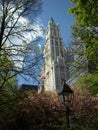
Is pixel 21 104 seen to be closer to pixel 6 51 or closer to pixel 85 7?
pixel 6 51

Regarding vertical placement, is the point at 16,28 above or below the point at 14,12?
below

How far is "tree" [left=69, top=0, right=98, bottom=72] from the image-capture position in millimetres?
14988

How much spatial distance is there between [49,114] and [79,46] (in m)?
7.64

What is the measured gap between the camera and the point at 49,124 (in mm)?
23094

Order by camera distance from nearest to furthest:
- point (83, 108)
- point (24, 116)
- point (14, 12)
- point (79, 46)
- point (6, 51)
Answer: point (6, 51) → point (14, 12) → point (79, 46) → point (24, 116) → point (83, 108)

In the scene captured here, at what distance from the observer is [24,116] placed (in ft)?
75.7

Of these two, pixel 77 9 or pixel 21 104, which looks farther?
pixel 21 104

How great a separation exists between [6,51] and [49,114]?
32.7ft

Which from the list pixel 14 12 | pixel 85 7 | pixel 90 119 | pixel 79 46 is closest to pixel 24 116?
pixel 90 119

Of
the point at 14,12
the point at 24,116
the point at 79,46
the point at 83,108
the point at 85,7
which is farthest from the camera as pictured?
the point at 83,108

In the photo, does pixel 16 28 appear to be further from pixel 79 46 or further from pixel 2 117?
pixel 2 117

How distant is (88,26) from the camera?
17.2 m

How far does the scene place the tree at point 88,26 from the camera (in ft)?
49.2

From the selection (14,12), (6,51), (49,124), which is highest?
(14,12)
